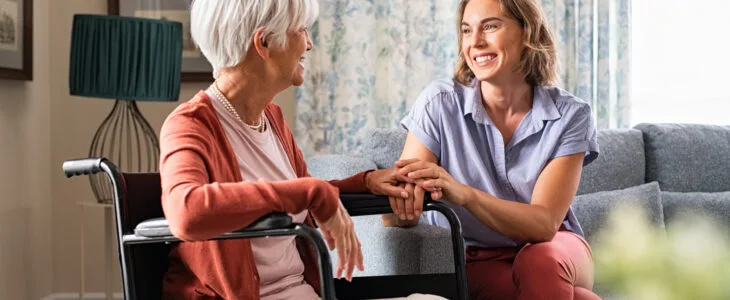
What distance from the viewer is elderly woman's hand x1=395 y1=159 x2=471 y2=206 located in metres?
1.81

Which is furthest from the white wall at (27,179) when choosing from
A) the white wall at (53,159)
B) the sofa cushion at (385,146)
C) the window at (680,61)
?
the window at (680,61)

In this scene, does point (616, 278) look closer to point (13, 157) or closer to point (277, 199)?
point (277, 199)

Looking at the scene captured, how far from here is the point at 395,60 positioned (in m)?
3.83

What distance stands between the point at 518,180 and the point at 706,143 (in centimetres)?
145

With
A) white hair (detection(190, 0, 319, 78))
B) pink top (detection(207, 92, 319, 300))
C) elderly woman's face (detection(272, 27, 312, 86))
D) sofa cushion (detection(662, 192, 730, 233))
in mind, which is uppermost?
white hair (detection(190, 0, 319, 78))

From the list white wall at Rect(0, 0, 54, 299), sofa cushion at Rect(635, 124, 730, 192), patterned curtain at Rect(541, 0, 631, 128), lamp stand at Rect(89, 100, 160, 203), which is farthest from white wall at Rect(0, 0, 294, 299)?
sofa cushion at Rect(635, 124, 730, 192)

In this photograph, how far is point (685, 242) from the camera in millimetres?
674

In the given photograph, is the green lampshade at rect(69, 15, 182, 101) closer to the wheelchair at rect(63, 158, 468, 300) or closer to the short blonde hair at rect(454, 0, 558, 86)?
the short blonde hair at rect(454, 0, 558, 86)

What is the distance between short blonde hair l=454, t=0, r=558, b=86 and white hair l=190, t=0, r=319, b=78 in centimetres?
72

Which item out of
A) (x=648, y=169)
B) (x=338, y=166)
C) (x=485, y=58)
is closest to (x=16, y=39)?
(x=338, y=166)

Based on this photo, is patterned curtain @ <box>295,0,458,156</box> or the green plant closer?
the green plant

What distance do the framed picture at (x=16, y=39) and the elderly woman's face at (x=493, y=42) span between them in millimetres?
1557

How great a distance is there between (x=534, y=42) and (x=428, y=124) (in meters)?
0.32

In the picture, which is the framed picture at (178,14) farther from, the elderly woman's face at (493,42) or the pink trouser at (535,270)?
the pink trouser at (535,270)
